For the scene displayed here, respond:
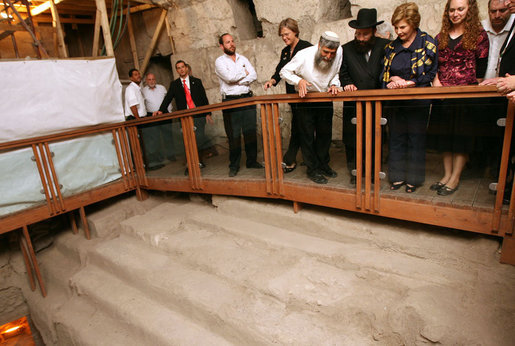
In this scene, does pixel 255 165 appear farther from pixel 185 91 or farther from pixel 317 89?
pixel 185 91

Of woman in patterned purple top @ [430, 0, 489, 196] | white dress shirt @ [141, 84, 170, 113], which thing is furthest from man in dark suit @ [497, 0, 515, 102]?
white dress shirt @ [141, 84, 170, 113]

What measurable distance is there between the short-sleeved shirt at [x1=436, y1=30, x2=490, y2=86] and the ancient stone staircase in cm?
122

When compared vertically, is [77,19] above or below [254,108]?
above

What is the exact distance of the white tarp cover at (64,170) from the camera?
158 inches

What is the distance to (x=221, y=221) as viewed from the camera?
388 centimetres

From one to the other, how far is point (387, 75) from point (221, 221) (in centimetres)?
226

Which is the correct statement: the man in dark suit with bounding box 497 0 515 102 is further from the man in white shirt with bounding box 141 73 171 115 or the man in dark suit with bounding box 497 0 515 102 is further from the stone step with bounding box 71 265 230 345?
the man in white shirt with bounding box 141 73 171 115

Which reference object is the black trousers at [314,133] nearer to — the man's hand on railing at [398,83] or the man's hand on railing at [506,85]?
the man's hand on railing at [398,83]

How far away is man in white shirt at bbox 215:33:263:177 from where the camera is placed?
3.70 meters

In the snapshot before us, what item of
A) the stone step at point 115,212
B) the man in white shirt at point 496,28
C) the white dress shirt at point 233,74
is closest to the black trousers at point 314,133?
the white dress shirt at point 233,74

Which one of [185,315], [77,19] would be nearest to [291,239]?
[185,315]

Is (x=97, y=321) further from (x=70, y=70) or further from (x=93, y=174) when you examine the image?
(x=70, y=70)

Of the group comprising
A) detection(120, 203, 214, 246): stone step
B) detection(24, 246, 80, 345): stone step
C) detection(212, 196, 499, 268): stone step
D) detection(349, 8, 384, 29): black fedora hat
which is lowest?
detection(24, 246, 80, 345): stone step

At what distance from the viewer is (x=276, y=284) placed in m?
2.79
